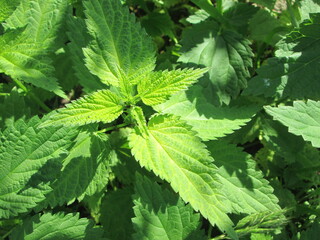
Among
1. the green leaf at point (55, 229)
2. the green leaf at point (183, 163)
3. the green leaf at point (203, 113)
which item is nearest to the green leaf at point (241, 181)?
the green leaf at point (203, 113)

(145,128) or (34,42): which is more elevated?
(34,42)

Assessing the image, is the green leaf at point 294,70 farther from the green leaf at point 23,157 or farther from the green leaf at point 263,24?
the green leaf at point 23,157

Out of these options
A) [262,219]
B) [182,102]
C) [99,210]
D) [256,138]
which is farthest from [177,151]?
[256,138]

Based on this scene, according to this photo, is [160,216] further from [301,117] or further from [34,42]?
[34,42]

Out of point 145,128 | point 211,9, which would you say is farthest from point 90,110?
point 211,9

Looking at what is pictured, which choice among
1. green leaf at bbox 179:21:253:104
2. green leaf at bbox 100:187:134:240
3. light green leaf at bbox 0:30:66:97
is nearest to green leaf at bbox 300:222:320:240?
green leaf at bbox 179:21:253:104

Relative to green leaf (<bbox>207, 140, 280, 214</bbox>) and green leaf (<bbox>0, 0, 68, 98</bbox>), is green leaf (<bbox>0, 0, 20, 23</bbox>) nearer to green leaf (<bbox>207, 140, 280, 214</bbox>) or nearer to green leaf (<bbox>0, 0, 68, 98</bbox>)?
green leaf (<bbox>0, 0, 68, 98</bbox>)
